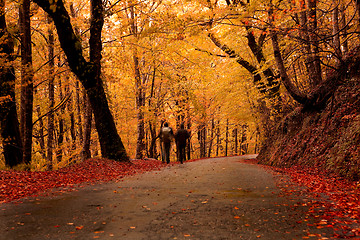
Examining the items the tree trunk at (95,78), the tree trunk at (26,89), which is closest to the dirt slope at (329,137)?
the tree trunk at (95,78)

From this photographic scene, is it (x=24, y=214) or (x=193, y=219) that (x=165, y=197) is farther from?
(x=24, y=214)

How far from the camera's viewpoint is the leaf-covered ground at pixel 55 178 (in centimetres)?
729

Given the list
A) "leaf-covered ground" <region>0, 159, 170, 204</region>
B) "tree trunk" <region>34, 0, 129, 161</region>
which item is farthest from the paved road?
"tree trunk" <region>34, 0, 129, 161</region>

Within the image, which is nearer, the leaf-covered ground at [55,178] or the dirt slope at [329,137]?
the leaf-covered ground at [55,178]

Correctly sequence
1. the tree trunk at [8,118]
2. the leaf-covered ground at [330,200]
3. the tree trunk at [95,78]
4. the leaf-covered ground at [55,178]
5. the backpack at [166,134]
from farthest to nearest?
the backpack at [166,134], the tree trunk at [8,118], the tree trunk at [95,78], the leaf-covered ground at [55,178], the leaf-covered ground at [330,200]

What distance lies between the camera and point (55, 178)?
9.41 m

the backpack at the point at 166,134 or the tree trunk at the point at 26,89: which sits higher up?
the tree trunk at the point at 26,89

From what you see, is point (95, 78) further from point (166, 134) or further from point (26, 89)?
point (166, 134)

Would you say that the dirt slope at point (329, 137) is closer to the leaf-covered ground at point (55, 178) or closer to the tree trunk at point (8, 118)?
the leaf-covered ground at point (55, 178)

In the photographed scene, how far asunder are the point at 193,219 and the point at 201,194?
2119mm

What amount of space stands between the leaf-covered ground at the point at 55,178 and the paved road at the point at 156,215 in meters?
1.06

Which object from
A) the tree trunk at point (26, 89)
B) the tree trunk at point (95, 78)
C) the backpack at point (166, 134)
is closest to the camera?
the tree trunk at point (26, 89)

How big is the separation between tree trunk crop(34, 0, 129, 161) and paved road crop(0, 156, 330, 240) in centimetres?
689

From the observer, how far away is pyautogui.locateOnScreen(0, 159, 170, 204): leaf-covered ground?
7293 millimetres
